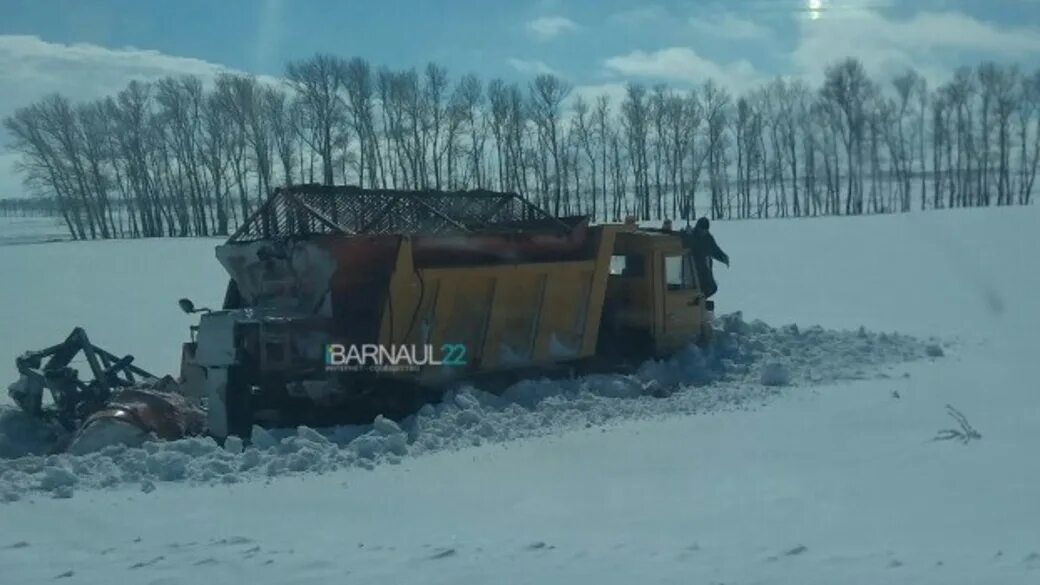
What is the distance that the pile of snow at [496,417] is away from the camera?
952cm

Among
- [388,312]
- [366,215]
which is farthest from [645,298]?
[388,312]

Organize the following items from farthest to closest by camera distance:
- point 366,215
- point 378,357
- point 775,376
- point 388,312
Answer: point 775,376 → point 366,215 → point 378,357 → point 388,312

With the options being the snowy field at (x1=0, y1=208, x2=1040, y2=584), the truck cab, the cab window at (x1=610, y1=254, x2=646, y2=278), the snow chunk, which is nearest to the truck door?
the truck cab

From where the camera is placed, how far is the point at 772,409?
1188 centimetres

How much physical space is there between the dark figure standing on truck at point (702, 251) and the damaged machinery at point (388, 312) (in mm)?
637

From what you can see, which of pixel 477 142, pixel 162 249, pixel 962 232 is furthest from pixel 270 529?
pixel 477 142

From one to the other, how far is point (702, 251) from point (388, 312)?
17.7 feet

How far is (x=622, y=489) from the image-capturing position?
859 cm

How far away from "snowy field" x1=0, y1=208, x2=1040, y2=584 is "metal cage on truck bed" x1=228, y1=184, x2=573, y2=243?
2246 mm

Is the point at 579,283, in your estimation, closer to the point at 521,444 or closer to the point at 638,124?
the point at 521,444

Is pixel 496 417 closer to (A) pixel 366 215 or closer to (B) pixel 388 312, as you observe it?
(B) pixel 388 312

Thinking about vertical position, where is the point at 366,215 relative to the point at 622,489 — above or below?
above

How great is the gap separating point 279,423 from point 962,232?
32.8 metres

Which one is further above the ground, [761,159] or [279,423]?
[761,159]
